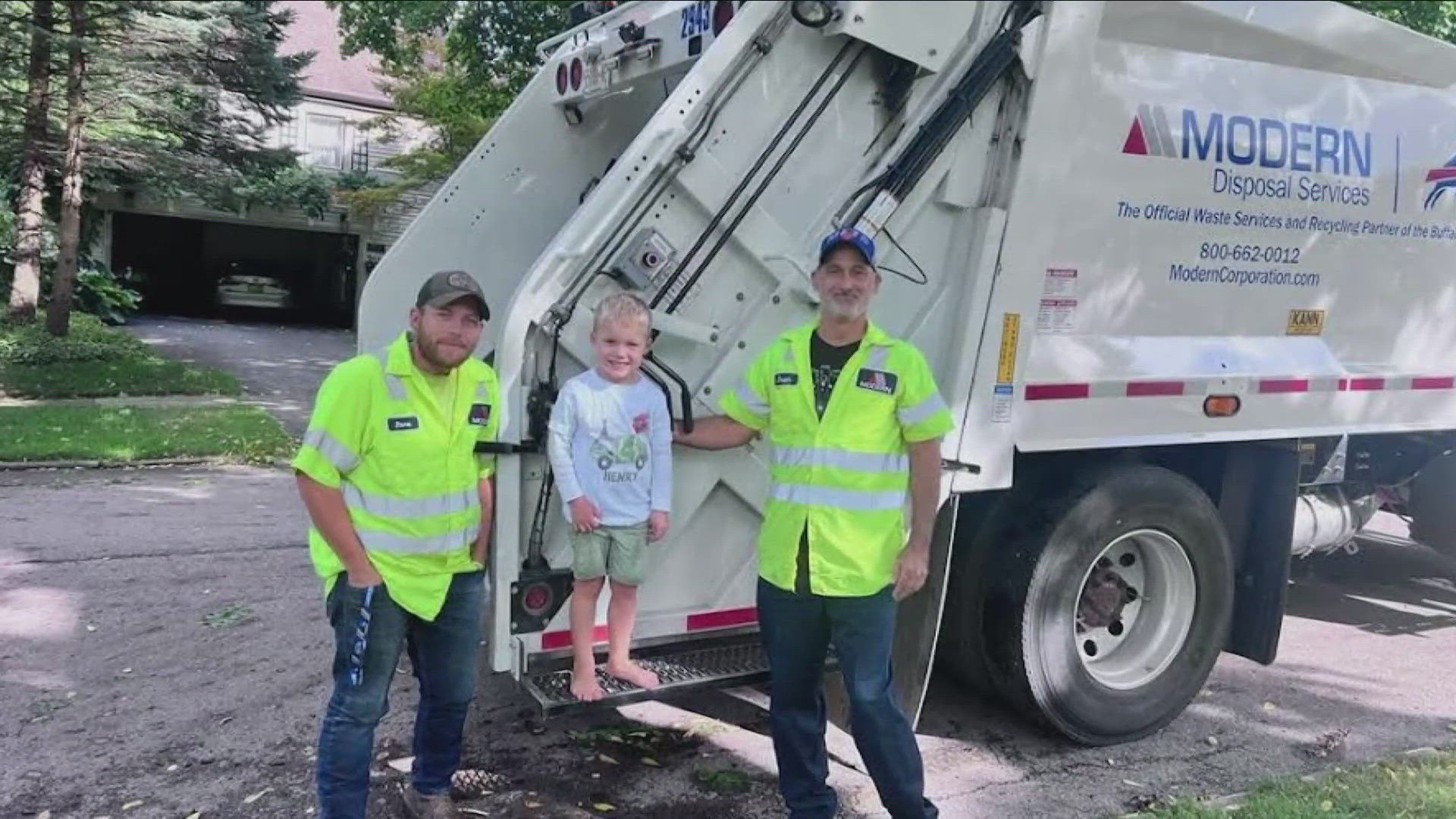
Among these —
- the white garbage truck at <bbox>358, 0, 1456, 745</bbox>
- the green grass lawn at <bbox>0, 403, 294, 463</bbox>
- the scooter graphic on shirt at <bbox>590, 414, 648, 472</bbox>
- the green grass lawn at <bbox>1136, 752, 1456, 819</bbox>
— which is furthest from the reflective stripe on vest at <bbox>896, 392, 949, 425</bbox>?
the green grass lawn at <bbox>0, 403, 294, 463</bbox>

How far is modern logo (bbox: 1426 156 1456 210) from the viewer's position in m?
4.55

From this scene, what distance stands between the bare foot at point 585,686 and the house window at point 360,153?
25.3 m

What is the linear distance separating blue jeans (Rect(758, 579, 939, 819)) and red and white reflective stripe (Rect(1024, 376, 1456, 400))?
1.12 m

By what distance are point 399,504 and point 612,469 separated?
58 cm

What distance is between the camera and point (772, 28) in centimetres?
325

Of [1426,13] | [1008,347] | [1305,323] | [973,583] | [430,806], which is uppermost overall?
[1426,13]

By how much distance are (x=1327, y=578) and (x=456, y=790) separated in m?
5.46

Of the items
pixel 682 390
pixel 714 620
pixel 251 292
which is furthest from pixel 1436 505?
pixel 251 292

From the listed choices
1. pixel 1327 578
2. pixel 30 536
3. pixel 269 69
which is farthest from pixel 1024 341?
pixel 269 69

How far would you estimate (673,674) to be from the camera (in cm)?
347

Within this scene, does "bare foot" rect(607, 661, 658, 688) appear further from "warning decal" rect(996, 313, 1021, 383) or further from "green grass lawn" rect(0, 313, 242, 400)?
"green grass lawn" rect(0, 313, 242, 400)

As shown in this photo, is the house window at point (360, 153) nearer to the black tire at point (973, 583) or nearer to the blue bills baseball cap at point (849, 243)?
the black tire at point (973, 583)

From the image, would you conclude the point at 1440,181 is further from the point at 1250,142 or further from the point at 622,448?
the point at 622,448

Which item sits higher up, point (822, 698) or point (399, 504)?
point (399, 504)
